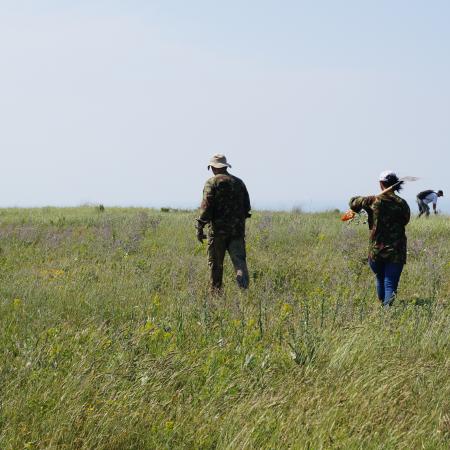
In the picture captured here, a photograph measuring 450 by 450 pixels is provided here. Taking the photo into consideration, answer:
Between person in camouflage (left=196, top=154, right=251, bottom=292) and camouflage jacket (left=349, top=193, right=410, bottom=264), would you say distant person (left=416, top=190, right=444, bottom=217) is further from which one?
camouflage jacket (left=349, top=193, right=410, bottom=264)

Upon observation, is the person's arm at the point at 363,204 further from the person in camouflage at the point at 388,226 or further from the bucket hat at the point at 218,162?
the bucket hat at the point at 218,162

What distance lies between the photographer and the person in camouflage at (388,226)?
8008 millimetres

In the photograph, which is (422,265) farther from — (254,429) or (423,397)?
(254,429)

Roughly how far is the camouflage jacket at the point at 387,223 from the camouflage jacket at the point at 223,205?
1728 mm

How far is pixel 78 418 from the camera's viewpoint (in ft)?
12.5

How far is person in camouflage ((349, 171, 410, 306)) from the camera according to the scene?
8.01 metres

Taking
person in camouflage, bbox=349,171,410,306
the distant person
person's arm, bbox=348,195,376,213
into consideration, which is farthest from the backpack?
person's arm, bbox=348,195,376,213

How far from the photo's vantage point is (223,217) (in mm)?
9055

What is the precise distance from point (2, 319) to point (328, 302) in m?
3.71

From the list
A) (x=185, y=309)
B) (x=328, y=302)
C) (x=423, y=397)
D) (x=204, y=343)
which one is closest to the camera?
(x=423, y=397)

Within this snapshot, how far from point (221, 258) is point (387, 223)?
8.05 feet

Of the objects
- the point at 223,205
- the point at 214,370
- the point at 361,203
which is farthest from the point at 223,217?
the point at 214,370

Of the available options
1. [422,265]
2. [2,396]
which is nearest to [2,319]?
[2,396]

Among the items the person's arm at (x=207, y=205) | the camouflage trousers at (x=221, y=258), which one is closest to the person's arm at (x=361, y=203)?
the camouflage trousers at (x=221, y=258)
